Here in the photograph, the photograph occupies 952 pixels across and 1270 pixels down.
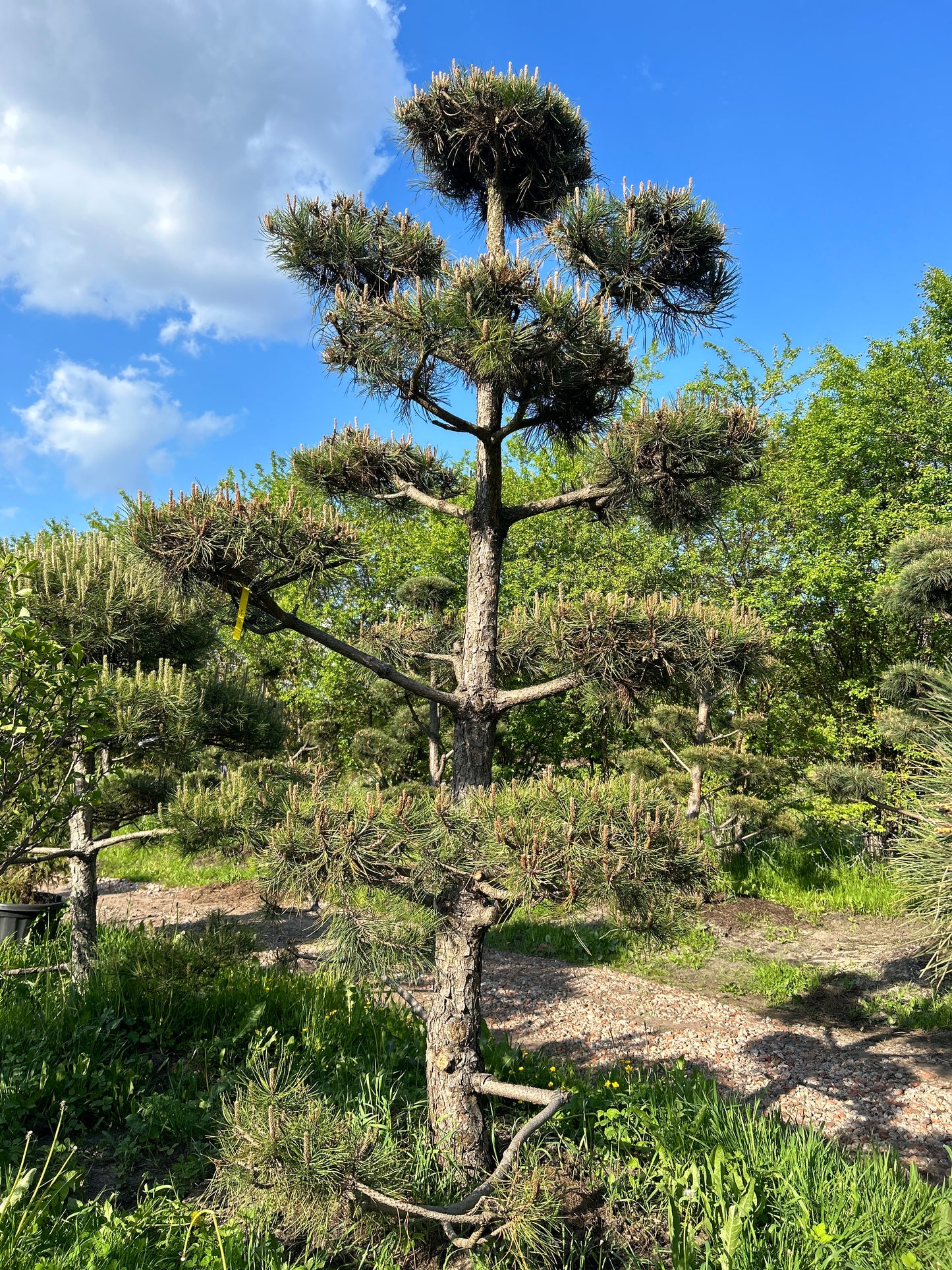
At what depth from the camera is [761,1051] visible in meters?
5.13

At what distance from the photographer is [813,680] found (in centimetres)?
1229

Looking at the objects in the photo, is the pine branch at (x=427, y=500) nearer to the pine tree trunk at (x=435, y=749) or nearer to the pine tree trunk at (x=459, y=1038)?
the pine tree trunk at (x=459, y=1038)

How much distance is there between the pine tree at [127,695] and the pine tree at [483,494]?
1150 mm

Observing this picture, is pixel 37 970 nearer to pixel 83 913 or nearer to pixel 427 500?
pixel 83 913

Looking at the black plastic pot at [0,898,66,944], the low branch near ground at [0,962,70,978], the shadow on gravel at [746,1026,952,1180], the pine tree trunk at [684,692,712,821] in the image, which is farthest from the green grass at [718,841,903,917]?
the black plastic pot at [0,898,66,944]

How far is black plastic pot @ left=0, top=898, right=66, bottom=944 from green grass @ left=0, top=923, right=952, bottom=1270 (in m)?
1.63

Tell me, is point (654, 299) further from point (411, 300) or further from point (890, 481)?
point (890, 481)

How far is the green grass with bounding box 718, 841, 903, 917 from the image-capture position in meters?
8.65

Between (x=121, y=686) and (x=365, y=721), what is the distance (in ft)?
31.5

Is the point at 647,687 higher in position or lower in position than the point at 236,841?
higher

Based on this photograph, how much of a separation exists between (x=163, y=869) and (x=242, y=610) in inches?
379

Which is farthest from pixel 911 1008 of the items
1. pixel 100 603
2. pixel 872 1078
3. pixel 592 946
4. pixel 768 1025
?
pixel 100 603

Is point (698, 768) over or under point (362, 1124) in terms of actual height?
over

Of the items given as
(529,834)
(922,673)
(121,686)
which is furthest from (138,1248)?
(922,673)
